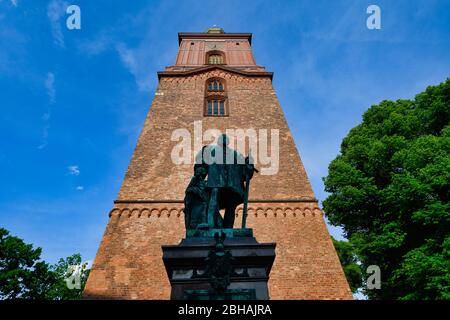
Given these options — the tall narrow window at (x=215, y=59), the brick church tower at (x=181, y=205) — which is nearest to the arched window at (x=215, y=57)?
the tall narrow window at (x=215, y=59)

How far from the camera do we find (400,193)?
11.3 m

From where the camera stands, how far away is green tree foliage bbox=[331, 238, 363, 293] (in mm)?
18150

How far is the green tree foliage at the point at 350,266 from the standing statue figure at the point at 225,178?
14209mm

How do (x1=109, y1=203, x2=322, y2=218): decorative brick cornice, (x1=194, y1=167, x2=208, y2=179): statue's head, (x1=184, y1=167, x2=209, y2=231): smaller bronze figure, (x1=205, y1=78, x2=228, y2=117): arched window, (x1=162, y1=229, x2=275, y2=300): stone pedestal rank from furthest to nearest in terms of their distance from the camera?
(x1=205, y1=78, x2=228, y2=117): arched window
(x1=109, y1=203, x2=322, y2=218): decorative brick cornice
(x1=194, y1=167, x2=208, y2=179): statue's head
(x1=184, y1=167, x2=209, y2=231): smaller bronze figure
(x1=162, y1=229, x2=275, y2=300): stone pedestal

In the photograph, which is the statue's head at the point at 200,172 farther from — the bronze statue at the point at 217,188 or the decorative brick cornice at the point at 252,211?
the decorative brick cornice at the point at 252,211

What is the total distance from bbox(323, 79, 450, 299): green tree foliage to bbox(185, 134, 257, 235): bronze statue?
6.77m

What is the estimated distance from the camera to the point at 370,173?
551 inches

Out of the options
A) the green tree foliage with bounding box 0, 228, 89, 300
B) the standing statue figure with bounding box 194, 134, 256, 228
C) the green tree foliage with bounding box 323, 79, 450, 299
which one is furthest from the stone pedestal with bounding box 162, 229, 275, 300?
the green tree foliage with bounding box 0, 228, 89, 300

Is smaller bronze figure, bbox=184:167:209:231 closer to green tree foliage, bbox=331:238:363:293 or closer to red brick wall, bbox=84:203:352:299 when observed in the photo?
red brick wall, bbox=84:203:352:299

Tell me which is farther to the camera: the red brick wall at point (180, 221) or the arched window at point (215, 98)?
the arched window at point (215, 98)

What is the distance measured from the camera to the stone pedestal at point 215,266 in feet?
12.0
